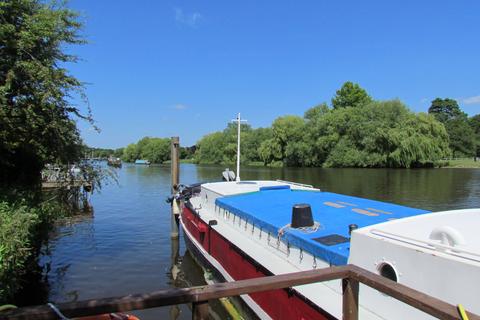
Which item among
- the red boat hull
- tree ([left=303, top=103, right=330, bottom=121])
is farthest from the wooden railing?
tree ([left=303, top=103, right=330, bottom=121])

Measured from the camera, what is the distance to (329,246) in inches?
258

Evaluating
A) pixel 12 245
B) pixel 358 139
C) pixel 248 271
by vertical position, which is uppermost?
pixel 358 139

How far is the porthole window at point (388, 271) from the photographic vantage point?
505cm

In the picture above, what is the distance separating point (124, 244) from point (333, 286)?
11.9 meters

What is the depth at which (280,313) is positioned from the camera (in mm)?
6879

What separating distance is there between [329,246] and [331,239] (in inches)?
13.8

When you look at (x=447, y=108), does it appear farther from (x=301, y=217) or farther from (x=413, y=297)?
(x=413, y=297)

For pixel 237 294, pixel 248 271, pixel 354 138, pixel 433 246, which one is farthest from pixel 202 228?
pixel 354 138

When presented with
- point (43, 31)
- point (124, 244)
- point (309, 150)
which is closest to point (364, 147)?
point (309, 150)

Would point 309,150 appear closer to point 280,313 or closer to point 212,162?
point 212,162

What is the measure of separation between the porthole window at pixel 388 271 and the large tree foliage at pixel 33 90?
303 inches

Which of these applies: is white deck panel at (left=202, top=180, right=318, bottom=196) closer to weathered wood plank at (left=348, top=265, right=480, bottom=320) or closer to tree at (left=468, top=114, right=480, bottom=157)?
weathered wood plank at (left=348, top=265, right=480, bottom=320)

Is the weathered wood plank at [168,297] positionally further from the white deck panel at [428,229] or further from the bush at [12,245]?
the bush at [12,245]

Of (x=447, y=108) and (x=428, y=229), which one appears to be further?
(x=447, y=108)
